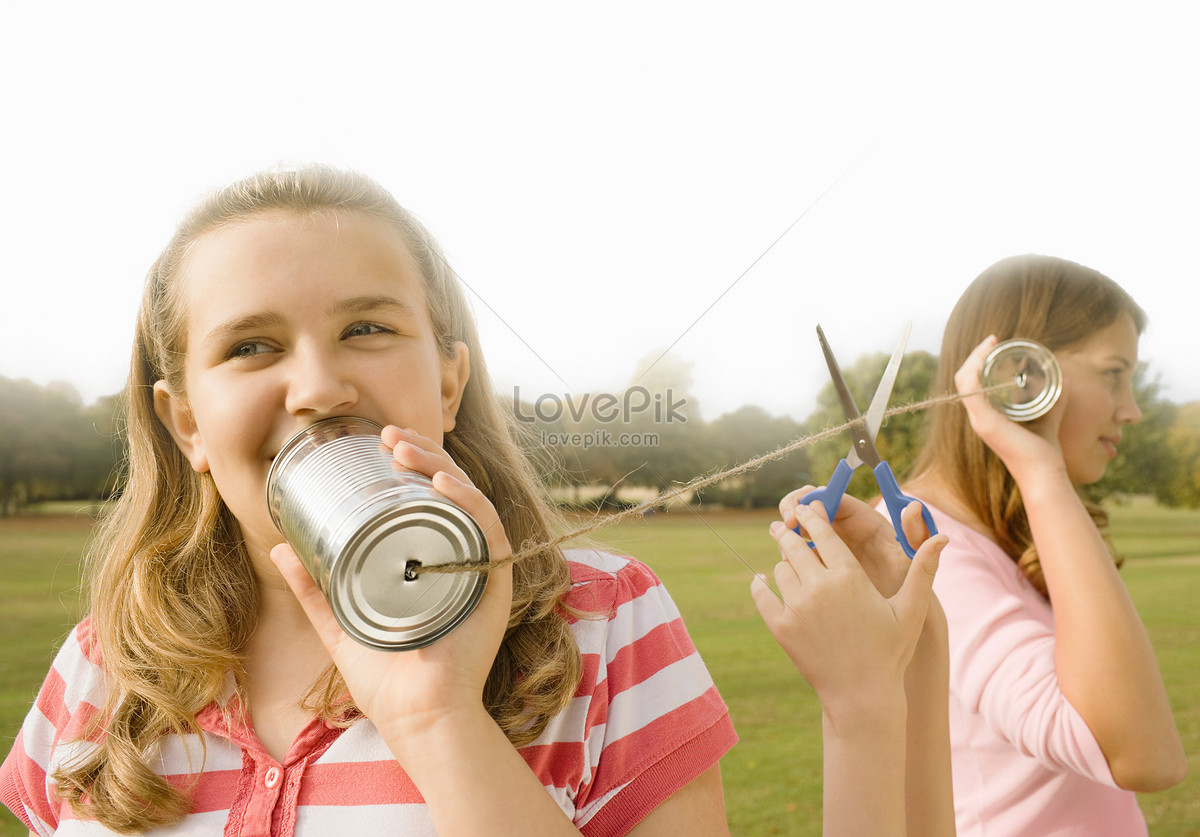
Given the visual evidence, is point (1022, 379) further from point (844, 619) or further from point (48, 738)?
point (48, 738)

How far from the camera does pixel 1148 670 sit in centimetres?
69

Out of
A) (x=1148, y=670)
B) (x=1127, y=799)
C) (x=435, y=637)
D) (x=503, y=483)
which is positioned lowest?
(x=1127, y=799)

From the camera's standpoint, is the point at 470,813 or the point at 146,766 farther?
the point at 146,766

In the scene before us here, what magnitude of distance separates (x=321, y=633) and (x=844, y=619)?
297 mm

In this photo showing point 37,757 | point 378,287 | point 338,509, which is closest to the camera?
point 338,509

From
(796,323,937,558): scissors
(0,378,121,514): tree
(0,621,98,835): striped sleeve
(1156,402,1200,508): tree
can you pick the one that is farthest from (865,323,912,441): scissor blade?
(1156,402,1200,508): tree

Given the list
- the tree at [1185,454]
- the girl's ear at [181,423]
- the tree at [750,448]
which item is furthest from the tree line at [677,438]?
the tree at [1185,454]

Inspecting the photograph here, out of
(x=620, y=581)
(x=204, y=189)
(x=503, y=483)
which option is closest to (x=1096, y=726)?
(x=620, y=581)

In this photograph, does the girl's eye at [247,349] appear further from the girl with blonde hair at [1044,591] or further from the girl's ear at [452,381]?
the girl with blonde hair at [1044,591]

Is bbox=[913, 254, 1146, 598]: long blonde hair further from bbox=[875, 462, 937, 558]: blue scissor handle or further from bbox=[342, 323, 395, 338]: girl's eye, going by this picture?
bbox=[342, 323, 395, 338]: girl's eye

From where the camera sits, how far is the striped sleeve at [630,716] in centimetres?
54

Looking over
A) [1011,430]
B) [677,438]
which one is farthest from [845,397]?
[1011,430]

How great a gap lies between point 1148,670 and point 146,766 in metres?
0.77

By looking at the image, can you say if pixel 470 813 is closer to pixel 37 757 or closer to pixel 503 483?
pixel 503 483
